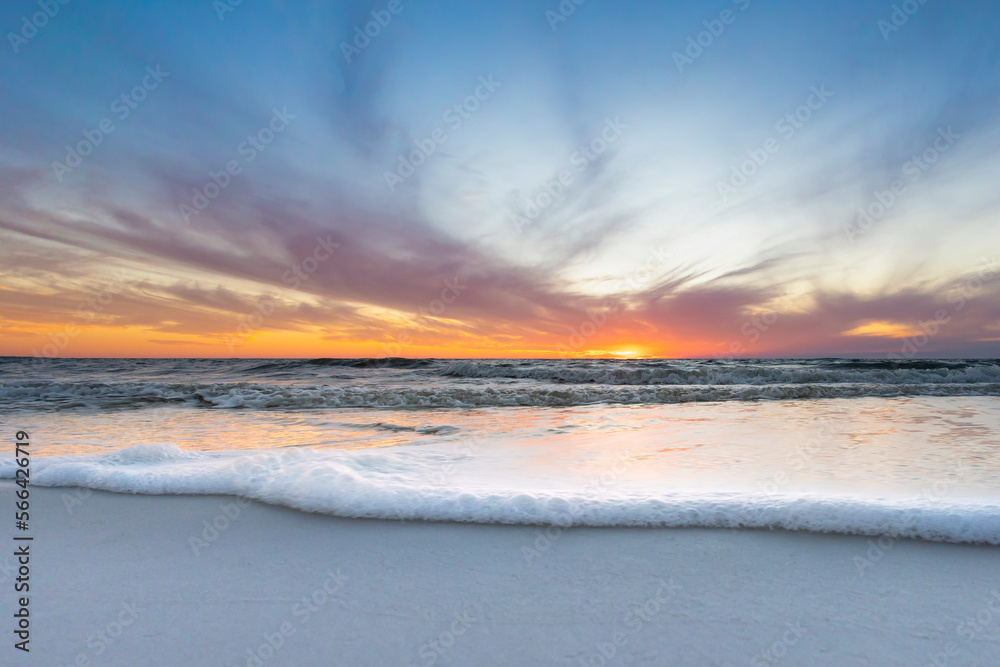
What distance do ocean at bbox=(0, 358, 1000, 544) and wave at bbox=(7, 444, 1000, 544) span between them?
0.01m

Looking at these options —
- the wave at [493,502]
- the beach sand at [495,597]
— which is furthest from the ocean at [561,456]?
the beach sand at [495,597]

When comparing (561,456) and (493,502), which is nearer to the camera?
(493,502)

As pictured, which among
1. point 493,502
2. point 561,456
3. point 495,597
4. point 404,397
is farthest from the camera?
point 404,397

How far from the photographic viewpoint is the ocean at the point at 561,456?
9.03ft

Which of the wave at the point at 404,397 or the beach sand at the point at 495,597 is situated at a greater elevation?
the wave at the point at 404,397

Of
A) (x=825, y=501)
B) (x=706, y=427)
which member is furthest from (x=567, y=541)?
(x=706, y=427)

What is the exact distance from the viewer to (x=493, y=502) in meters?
2.90

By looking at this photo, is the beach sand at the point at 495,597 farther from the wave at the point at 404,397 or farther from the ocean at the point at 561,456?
the wave at the point at 404,397

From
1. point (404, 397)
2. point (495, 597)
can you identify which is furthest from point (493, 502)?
point (404, 397)

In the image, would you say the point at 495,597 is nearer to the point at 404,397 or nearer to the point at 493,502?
the point at 493,502

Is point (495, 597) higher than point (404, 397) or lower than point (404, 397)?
lower

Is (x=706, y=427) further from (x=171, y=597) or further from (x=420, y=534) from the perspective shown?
(x=171, y=597)

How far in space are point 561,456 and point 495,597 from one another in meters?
2.83

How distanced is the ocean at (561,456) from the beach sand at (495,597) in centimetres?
18
